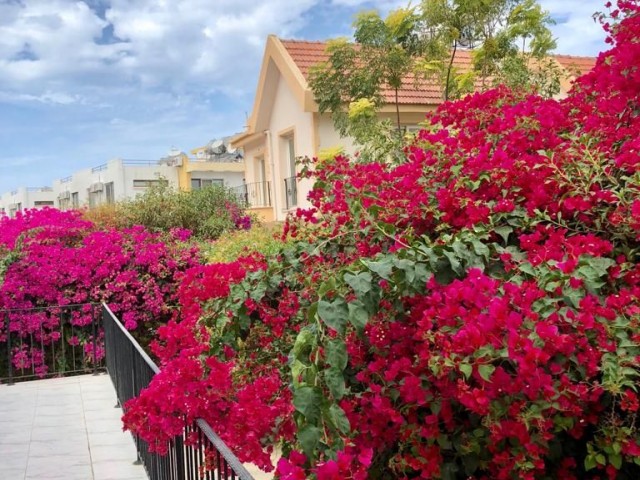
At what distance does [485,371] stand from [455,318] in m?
0.26

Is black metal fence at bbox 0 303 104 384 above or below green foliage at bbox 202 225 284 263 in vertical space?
below

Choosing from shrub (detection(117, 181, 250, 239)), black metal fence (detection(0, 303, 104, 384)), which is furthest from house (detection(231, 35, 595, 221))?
black metal fence (detection(0, 303, 104, 384))

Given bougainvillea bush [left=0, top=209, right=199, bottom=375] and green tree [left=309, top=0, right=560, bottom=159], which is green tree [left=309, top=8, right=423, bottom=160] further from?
bougainvillea bush [left=0, top=209, right=199, bottom=375]

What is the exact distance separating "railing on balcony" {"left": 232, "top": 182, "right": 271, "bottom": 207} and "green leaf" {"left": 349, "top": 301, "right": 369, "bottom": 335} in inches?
691

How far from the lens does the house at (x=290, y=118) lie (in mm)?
15258

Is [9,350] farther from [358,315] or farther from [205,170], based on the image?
[205,170]

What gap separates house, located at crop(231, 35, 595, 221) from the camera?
15258 mm

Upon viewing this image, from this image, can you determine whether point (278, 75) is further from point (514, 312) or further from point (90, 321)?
point (514, 312)

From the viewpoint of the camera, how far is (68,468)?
16.7ft

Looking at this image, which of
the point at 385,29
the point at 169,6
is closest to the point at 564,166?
the point at 169,6

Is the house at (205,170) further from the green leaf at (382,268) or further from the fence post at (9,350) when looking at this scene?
the green leaf at (382,268)

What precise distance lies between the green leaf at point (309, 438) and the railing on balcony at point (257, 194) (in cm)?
1774

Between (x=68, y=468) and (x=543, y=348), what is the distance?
4.32 meters

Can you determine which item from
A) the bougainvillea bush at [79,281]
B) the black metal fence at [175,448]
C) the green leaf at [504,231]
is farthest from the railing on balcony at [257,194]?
the green leaf at [504,231]
